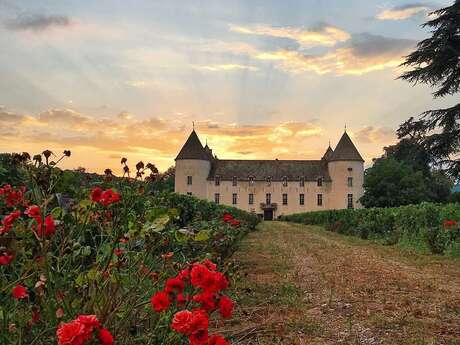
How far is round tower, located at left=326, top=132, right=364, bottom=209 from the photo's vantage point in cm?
6512

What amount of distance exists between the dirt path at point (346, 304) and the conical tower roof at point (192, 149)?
5612cm

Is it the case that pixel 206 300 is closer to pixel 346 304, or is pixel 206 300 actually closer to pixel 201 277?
pixel 201 277

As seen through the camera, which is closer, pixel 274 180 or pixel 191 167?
pixel 191 167

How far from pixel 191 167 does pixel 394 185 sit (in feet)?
95.8

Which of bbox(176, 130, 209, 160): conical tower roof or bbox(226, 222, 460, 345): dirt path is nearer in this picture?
bbox(226, 222, 460, 345): dirt path

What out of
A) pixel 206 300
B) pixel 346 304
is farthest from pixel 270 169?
pixel 206 300

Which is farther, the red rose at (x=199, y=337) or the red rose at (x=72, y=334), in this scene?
the red rose at (x=199, y=337)

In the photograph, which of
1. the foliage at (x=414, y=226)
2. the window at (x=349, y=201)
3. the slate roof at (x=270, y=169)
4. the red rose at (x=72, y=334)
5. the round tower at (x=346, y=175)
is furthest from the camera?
the slate roof at (x=270, y=169)

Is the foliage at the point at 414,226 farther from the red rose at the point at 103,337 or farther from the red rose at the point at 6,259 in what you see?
the red rose at the point at 103,337

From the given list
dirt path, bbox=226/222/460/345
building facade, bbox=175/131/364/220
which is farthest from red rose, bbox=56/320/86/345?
building facade, bbox=175/131/364/220

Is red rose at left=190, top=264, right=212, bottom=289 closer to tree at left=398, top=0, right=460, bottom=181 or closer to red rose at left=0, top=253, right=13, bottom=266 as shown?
red rose at left=0, top=253, right=13, bottom=266

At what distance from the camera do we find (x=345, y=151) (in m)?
65.9

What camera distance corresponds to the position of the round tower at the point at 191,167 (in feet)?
217

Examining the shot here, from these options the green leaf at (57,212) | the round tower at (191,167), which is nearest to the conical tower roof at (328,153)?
the round tower at (191,167)
